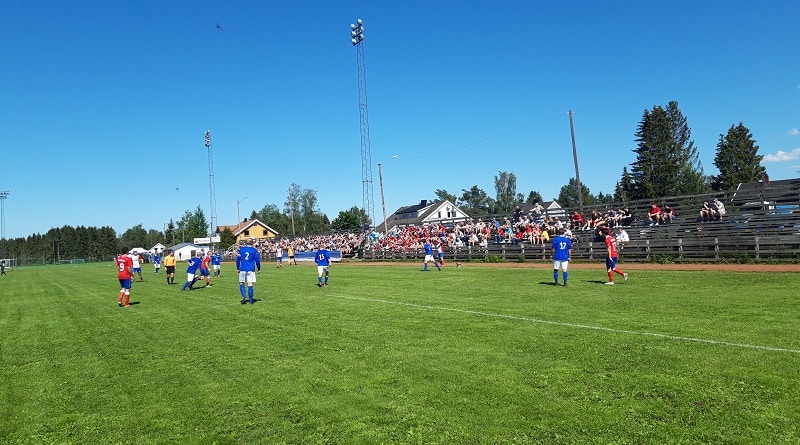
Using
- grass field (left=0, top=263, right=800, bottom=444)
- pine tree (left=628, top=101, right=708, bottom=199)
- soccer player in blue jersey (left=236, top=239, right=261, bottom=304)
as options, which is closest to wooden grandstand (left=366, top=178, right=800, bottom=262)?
grass field (left=0, top=263, right=800, bottom=444)

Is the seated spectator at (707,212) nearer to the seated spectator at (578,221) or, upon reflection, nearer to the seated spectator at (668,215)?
the seated spectator at (668,215)

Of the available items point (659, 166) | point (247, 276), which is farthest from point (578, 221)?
point (659, 166)

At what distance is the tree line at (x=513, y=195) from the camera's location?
6694 cm

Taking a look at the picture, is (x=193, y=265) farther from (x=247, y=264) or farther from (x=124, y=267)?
(x=247, y=264)

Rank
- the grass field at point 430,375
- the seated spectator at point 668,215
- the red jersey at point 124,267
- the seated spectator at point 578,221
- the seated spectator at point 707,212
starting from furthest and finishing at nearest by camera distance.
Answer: the seated spectator at point 578,221 → the seated spectator at point 668,215 → the seated spectator at point 707,212 → the red jersey at point 124,267 → the grass field at point 430,375

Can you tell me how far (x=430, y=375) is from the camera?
6.88m

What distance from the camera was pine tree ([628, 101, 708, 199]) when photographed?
2608 inches

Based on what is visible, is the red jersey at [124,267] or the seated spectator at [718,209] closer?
the red jersey at [124,267]

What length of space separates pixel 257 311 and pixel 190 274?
10.5 meters

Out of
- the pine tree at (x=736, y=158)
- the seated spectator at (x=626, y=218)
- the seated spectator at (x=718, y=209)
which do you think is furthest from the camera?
the pine tree at (x=736, y=158)

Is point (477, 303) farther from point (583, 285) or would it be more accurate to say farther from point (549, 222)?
point (549, 222)

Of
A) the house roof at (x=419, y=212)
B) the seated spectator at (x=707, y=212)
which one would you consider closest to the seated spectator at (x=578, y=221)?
the seated spectator at (x=707, y=212)

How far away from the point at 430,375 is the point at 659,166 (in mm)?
69997

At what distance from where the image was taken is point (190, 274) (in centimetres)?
2341
